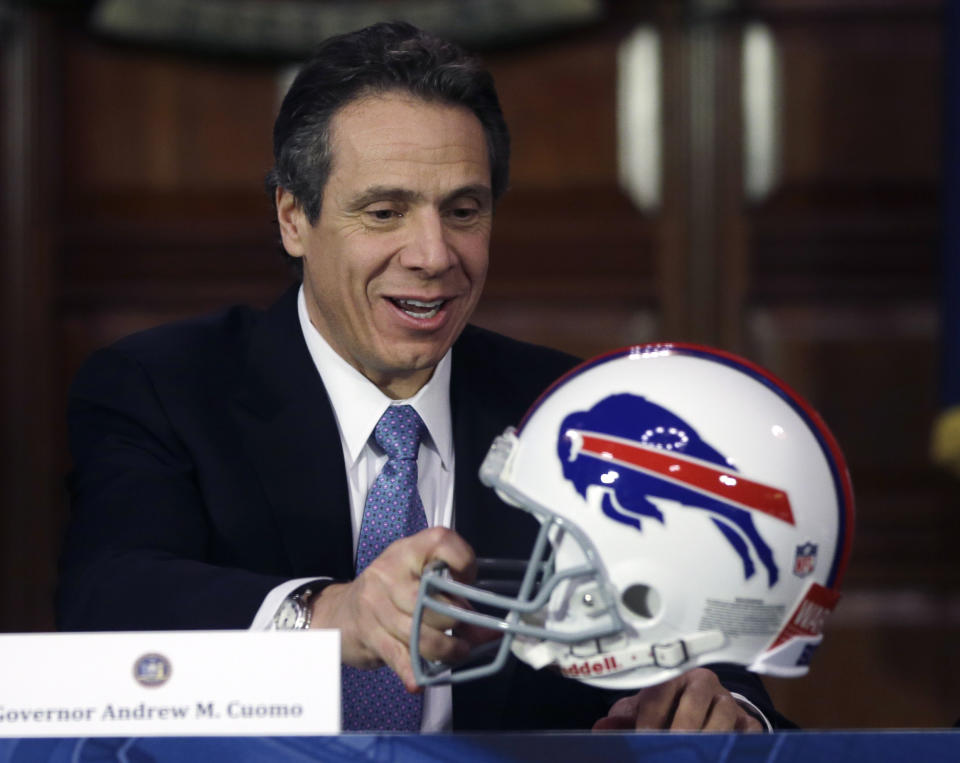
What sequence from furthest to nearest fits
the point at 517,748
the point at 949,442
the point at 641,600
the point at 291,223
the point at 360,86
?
the point at 949,442
the point at 291,223
the point at 360,86
the point at 641,600
the point at 517,748

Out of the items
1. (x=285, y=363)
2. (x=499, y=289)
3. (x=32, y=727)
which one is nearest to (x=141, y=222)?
(x=499, y=289)

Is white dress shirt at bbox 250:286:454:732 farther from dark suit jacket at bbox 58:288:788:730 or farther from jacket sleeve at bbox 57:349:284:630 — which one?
jacket sleeve at bbox 57:349:284:630

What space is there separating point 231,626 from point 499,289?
1.87 m

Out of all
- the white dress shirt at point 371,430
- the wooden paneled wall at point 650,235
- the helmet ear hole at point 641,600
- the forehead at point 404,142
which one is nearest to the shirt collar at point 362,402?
the white dress shirt at point 371,430

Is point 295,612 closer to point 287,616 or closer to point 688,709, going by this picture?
point 287,616

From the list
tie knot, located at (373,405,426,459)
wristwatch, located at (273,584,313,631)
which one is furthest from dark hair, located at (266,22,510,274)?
wristwatch, located at (273,584,313,631)

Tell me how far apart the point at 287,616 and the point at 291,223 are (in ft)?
1.81

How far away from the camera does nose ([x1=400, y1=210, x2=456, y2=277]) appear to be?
1267 mm

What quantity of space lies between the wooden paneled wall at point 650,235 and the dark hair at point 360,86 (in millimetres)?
1457

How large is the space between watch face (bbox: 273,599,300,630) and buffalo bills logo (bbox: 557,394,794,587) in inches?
10.1

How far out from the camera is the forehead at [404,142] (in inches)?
50.0

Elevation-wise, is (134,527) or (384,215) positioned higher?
(384,215)

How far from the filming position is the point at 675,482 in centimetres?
94

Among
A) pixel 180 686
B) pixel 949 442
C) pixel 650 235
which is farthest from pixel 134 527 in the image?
pixel 650 235
